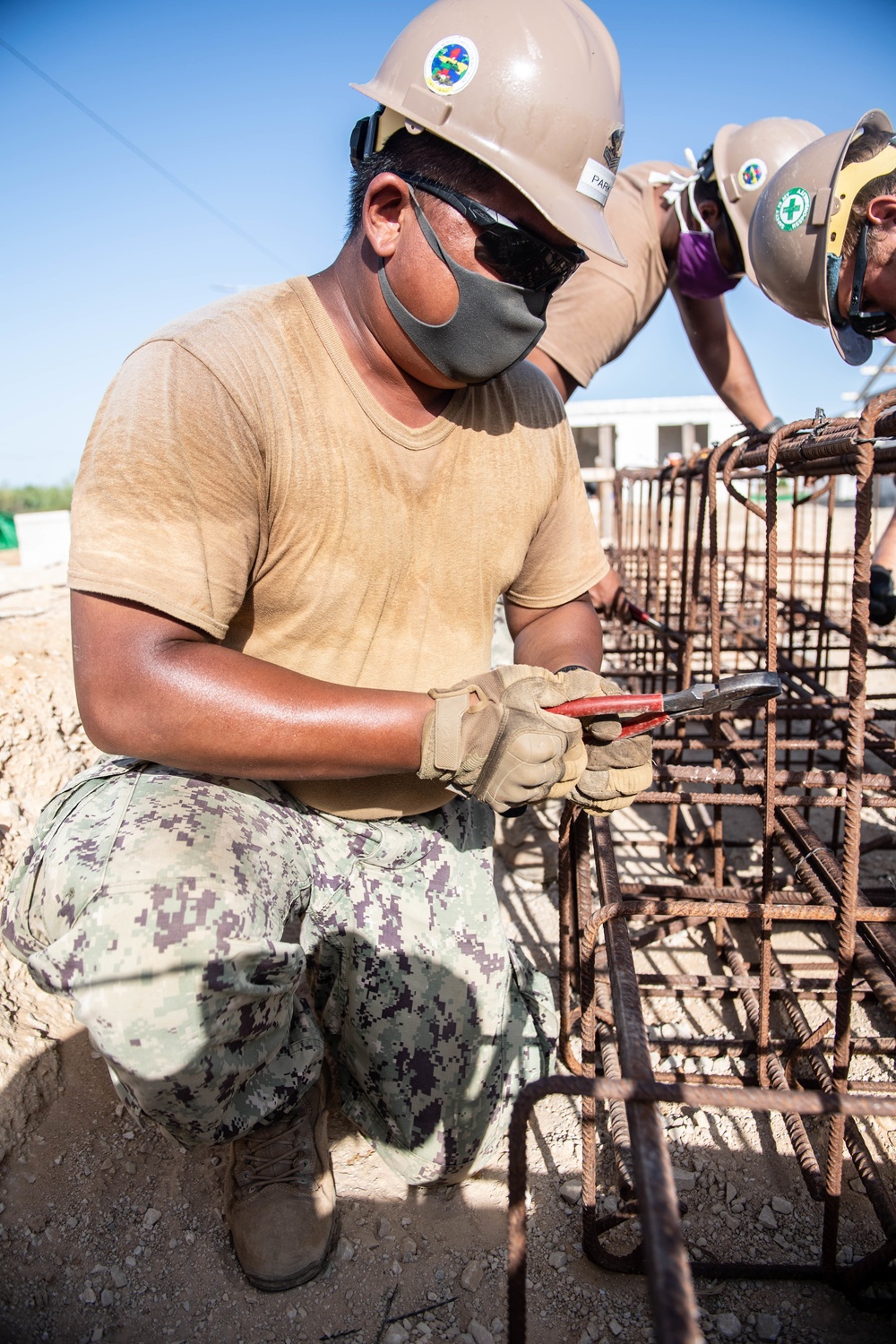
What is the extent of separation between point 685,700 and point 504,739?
0.40 metres

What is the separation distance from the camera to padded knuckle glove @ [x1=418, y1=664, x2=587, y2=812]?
1.64 m

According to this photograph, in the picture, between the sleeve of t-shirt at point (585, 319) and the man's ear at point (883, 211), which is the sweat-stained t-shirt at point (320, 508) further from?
the sleeve of t-shirt at point (585, 319)

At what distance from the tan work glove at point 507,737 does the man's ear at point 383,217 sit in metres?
0.92

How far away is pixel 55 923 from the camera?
5.42 ft

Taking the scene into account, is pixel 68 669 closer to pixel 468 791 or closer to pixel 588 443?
pixel 468 791

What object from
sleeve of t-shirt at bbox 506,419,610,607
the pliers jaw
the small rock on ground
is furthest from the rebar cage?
sleeve of t-shirt at bbox 506,419,610,607

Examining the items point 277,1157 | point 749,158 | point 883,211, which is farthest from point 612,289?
point 277,1157

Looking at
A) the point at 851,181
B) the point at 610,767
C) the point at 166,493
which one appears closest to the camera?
the point at 166,493

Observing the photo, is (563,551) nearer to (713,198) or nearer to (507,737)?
(507,737)

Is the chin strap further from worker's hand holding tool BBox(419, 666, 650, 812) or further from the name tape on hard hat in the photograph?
worker's hand holding tool BBox(419, 666, 650, 812)

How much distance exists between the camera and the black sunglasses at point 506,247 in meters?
1.74

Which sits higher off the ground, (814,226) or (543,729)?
(814,226)

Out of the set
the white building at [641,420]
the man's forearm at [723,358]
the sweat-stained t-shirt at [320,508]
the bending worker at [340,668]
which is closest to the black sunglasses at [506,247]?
the bending worker at [340,668]

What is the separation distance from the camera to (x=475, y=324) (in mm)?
1813
